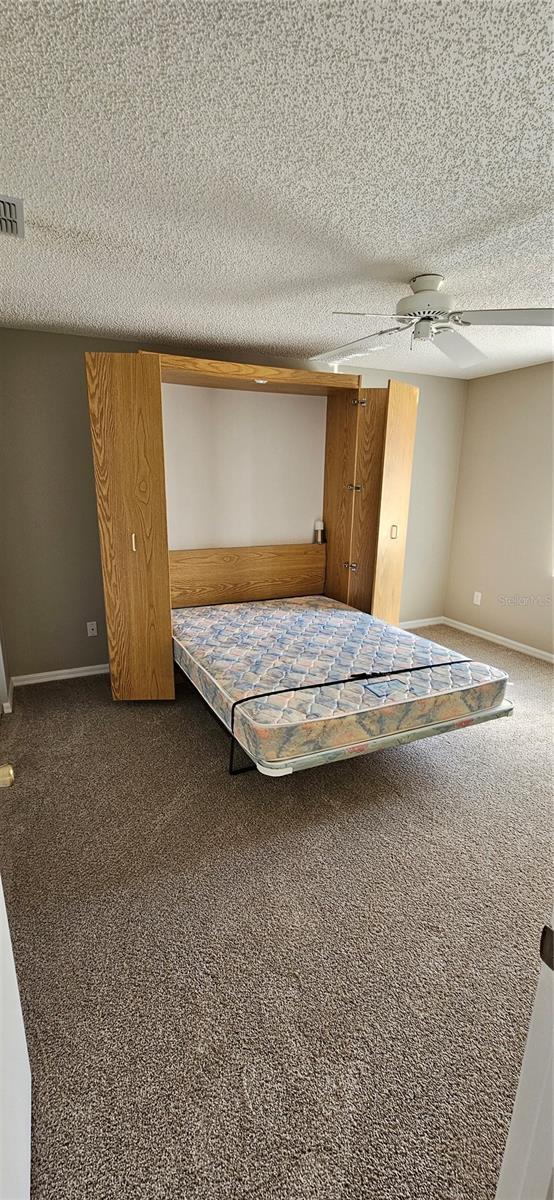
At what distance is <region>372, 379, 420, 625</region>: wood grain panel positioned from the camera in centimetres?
374

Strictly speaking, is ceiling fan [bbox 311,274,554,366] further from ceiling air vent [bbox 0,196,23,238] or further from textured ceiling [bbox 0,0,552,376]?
ceiling air vent [bbox 0,196,23,238]

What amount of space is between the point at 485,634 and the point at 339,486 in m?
2.14

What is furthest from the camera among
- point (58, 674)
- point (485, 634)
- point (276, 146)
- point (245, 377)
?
point (485, 634)

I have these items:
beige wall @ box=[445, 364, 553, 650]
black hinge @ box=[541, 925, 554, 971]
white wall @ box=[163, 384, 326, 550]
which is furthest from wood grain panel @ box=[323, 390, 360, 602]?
black hinge @ box=[541, 925, 554, 971]

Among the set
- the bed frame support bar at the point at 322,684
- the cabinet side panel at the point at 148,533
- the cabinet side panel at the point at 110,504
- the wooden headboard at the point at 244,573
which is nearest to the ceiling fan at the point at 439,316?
the cabinet side panel at the point at 148,533

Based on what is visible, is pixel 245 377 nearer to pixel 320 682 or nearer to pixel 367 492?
pixel 367 492

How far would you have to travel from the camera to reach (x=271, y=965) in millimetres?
1644

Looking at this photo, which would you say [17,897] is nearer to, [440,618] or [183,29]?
[183,29]

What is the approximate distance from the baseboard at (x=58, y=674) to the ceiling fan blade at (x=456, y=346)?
319 cm

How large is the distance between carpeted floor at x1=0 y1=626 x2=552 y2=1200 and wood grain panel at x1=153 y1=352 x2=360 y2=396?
7.80 ft

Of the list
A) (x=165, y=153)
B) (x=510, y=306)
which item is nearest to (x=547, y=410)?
(x=510, y=306)

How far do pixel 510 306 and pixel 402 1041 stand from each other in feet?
10.9

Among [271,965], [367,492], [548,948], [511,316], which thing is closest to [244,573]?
[367,492]

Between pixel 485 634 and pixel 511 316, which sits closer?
pixel 511 316
